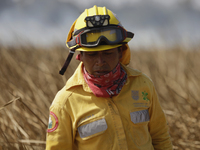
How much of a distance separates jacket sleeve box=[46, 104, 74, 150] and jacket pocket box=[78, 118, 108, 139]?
79mm

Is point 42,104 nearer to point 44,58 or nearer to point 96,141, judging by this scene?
point 44,58

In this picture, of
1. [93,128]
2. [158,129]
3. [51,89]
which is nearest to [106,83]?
[93,128]

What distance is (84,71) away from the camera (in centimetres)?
124

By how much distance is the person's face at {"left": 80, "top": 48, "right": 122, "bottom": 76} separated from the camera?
112 centimetres

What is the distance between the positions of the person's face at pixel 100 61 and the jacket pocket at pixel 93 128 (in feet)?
0.81

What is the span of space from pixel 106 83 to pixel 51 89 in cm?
166

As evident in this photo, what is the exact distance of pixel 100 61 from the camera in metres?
1.11

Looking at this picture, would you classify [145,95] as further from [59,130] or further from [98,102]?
[59,130]

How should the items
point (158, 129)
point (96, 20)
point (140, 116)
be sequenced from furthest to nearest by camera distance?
point (158, 129) → point (140, 116) → point (96, 20)

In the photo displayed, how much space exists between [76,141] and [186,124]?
1437 mm

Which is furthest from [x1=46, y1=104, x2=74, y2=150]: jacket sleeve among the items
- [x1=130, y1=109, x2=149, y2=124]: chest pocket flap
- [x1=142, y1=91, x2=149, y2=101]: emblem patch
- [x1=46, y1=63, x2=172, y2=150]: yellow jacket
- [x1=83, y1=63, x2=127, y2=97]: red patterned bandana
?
[x1=142, y1=91, x2=149, y2=101]: emblem patch

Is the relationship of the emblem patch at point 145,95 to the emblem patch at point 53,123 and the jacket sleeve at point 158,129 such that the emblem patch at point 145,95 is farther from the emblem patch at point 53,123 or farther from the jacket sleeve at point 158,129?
the emblem patch at point 53,123

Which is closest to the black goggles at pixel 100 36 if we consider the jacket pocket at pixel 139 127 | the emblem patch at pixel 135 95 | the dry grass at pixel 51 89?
the emblem patch at pixel 135 95

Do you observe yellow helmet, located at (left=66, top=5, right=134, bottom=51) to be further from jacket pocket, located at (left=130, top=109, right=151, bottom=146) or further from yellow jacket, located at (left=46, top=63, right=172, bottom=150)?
jacket pocket, located at (left=130, top=109, right=151, bottom=146)
